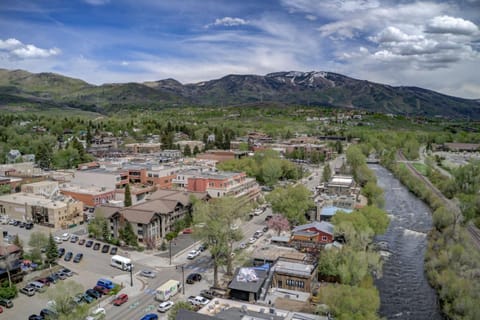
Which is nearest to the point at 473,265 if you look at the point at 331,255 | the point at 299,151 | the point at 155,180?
the point at 331,255

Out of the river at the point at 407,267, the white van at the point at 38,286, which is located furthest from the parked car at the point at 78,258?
the river at the point at 407,267

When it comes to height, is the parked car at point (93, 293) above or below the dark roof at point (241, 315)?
below

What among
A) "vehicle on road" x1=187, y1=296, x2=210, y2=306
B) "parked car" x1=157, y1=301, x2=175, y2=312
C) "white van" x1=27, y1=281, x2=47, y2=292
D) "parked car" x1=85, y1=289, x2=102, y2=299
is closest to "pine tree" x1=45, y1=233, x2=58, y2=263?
"white van" x1=27, y1=281, x2=47, y2=292

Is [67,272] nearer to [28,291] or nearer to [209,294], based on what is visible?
[28,291]

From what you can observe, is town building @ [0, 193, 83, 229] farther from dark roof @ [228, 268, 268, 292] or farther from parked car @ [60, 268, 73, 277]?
dark roof @ [228, 268, 268, 292]

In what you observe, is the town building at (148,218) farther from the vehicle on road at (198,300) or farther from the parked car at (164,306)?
the parked car at (164,306)

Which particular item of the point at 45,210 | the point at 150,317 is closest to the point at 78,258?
the point at 150,317

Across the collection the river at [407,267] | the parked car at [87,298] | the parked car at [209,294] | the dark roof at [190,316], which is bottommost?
the river at [407,267]
